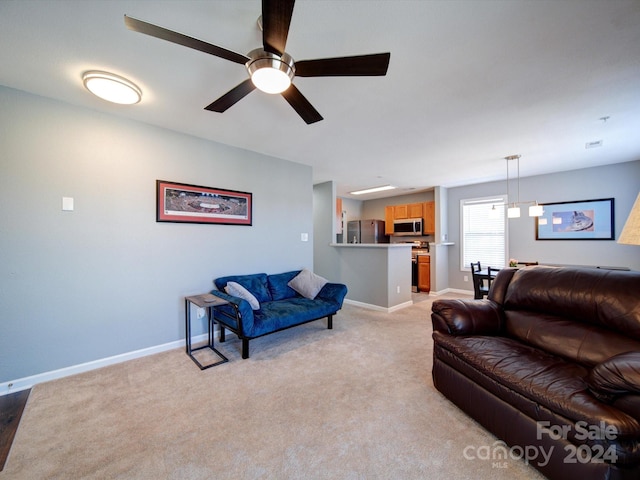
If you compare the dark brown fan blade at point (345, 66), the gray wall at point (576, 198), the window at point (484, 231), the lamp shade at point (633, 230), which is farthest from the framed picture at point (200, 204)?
the gray wall at point (576, 198)

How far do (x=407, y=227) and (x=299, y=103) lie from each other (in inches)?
221

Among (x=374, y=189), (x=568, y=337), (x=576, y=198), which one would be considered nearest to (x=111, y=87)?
(x=568, y=337)

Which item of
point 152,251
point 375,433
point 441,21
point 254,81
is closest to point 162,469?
point 375,433

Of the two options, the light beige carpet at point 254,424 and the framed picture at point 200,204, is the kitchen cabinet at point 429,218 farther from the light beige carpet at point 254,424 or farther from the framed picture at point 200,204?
the framed picture at point 200,204

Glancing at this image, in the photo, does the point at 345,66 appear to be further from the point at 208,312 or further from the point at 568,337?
the point at 208,312

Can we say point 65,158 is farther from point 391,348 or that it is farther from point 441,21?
point 391,348

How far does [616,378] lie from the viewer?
119 centimetres

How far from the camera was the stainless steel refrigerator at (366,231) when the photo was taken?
704cm

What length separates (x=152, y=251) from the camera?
2896mm

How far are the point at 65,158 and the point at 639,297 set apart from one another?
183 inches

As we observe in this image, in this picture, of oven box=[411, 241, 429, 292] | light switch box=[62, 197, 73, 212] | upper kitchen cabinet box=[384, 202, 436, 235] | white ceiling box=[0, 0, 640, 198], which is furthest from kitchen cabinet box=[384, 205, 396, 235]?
light switch box=[62, 197, 73, 212]

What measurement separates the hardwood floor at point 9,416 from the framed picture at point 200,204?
1828 mm

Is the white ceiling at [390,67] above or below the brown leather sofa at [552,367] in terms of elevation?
above

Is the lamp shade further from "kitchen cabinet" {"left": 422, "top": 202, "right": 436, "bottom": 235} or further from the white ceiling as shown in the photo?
"kitchen cabinet" {"left": 422, "top": 202, "right": 436, "bottom": 235}
